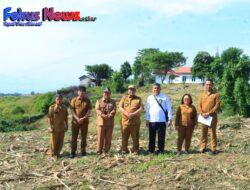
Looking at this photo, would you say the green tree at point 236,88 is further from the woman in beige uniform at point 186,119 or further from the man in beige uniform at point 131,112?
the man in beige uniform at point 131,112

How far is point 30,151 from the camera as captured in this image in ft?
37.6

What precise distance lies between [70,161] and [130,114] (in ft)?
5.42

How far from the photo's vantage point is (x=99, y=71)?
70312 millimetres

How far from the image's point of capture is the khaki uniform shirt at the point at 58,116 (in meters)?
10.3

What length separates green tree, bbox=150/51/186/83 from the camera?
6719 centimetres

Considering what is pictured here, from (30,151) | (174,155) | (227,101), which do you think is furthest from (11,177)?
(227,101)

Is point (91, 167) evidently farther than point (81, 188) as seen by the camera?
Yes

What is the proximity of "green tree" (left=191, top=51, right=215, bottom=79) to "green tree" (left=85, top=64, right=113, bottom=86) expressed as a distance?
24842mm

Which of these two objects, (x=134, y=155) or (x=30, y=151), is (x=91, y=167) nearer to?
(x=134, y=155)

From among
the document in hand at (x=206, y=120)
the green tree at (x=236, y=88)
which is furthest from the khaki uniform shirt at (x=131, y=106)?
the green tree at (x=236, y=88)

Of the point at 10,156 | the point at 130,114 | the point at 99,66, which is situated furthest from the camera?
the point at 99,66

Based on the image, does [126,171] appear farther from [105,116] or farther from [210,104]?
[210,104]

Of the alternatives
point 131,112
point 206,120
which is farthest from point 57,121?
point 206,120

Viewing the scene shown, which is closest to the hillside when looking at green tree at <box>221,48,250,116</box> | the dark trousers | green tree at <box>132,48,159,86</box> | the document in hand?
the dark trousers
